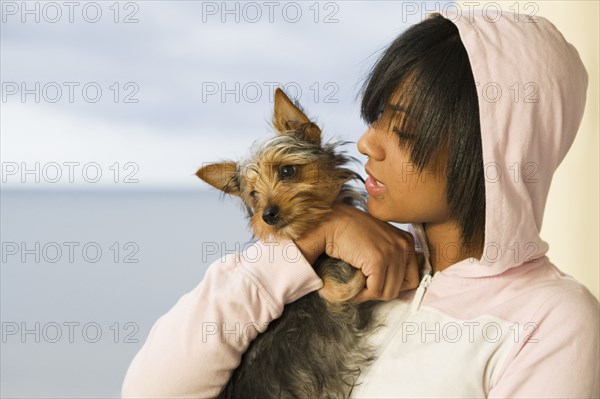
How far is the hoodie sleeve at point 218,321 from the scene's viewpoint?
5.46 feet

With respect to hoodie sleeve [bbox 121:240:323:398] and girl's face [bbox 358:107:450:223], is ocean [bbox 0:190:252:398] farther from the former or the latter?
girl's face [bbox 358:107:450:223]

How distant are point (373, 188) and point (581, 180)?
77.1 inches

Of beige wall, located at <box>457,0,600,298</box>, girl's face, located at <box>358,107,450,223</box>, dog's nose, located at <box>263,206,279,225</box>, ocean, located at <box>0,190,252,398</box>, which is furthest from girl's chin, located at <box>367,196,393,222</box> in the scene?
beige wall, located at <box>457,0,600,298</box>

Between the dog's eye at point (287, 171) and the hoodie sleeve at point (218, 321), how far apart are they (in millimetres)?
193

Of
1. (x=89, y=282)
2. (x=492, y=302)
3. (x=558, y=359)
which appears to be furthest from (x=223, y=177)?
(x=89, y=282)

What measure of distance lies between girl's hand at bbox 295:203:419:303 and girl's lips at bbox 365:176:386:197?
7 centimetres

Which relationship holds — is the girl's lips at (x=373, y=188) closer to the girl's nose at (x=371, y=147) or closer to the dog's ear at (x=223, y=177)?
the girl's nose at (x=371, y=147)

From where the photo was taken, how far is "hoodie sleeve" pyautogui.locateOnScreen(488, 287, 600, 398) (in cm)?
158

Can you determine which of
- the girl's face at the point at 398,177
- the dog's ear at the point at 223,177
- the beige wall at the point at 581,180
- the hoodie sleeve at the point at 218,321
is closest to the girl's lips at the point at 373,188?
the girl's face at the point at 398,177

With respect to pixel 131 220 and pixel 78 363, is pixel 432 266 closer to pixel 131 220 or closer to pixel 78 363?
pixel 78 363

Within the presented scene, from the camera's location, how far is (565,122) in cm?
169

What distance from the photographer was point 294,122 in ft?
6.29

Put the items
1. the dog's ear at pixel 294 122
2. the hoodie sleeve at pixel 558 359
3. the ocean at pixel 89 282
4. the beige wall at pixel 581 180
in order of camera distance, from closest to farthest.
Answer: the hoodie sleeve at pixel 558 359
the dog's ear at pixel 294 122
the beige wall at pixel 581 180
the ocean at pixel 89 282

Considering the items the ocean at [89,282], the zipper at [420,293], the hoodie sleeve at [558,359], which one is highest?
the zipper at [420,293]
